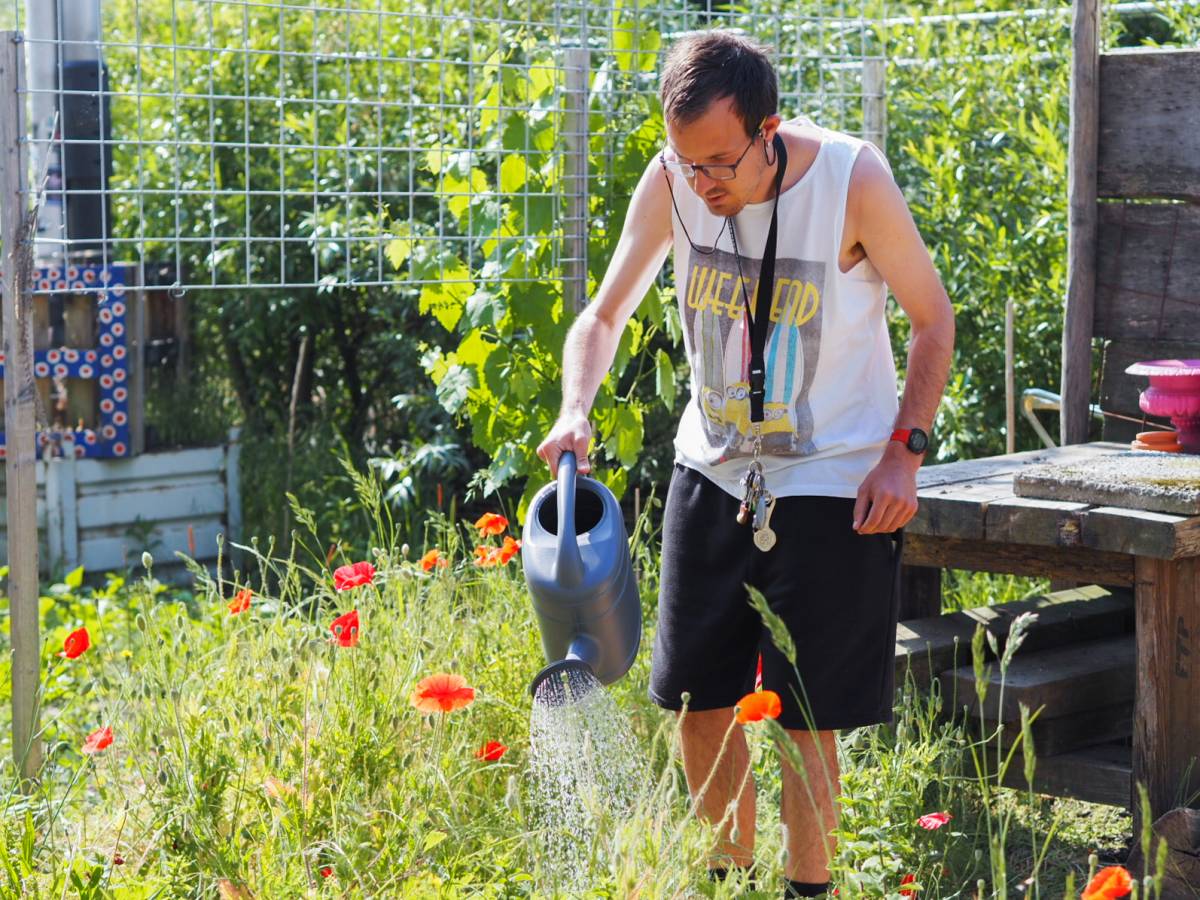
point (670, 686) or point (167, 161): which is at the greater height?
→ point (167, 161)

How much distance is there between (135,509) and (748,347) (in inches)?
155

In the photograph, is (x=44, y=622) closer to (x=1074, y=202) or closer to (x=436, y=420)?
(x=436, y=420)

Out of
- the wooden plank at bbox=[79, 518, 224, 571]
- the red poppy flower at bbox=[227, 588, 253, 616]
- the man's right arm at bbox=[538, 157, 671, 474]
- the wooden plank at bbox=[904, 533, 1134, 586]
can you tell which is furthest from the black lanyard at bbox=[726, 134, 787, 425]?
the wooden plank at bbox=[79, 518, 224, 571]

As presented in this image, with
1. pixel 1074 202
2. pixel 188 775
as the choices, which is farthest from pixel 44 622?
pixel 1074 202

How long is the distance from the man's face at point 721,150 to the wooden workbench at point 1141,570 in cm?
92

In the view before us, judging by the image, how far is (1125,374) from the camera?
3809 millimetres

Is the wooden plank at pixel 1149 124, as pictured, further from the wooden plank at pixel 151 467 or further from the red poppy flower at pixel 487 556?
the wooden plank at pixel 151 467

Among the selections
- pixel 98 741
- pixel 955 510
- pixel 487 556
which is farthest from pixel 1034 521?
pixel 98 741

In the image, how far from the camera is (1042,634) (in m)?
3.58

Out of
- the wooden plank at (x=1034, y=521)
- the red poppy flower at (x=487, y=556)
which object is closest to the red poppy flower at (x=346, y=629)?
the red poppy flower at (x=487, y=556)

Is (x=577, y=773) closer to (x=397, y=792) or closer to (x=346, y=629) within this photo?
(x=397, y=792)

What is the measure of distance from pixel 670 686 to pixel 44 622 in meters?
2.86

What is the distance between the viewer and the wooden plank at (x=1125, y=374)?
3.75 meters

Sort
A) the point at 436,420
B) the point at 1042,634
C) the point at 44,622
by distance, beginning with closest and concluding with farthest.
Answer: the point at 1042,634, the point at 44,622, the point at 436,420
